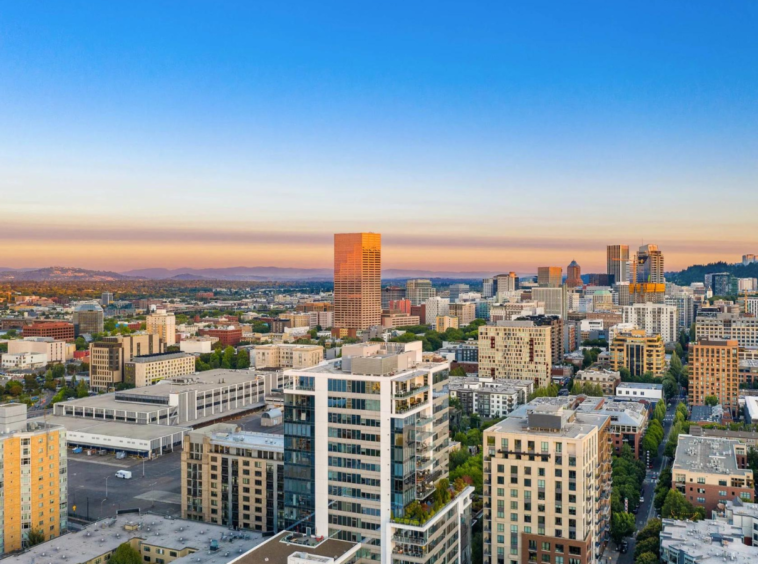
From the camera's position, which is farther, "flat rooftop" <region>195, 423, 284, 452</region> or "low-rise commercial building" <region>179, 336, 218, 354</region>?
"low-rise commercial building" <region>179, 336, 218, 354</region>

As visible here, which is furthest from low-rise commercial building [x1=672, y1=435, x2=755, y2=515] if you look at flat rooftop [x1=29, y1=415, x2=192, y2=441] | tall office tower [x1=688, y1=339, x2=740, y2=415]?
flat rooftop [x1=29, y1=415, x2=192, y2=441]

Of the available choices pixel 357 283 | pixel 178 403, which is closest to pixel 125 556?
pixel 178 403

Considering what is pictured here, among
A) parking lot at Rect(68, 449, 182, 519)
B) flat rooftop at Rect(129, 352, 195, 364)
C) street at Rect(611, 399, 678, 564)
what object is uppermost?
flat rooftop at Rect(129, 352, 195, 364)

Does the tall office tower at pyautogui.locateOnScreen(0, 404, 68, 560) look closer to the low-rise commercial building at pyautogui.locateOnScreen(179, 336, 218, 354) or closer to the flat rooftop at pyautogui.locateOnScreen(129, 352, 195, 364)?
the flat rooftop at pyautogui.locateOnScreen(129, 352, 195, 364)

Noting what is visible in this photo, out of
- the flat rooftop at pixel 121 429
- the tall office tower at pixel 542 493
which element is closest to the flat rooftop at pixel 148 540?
the tall office tower at pixel 542 493

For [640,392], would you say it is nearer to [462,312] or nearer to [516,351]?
[516,351]

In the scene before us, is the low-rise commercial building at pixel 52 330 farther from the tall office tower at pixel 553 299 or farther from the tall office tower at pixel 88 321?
the tall office tower at pixel 553 299

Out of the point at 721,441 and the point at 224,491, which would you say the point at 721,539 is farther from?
the point at 224,491

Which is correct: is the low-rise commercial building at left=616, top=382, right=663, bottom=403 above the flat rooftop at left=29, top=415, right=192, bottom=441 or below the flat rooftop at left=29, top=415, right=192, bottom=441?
above
